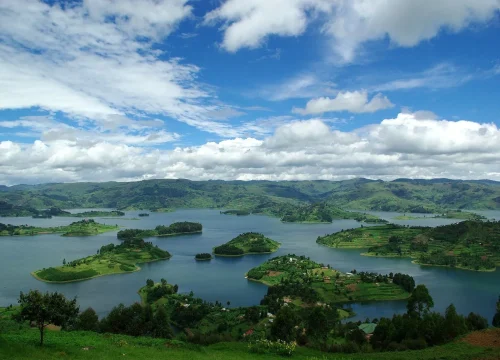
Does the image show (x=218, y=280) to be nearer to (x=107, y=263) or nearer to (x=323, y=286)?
(x=323, y=286)

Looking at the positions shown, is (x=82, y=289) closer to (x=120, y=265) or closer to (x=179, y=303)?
(x=120, y=265)

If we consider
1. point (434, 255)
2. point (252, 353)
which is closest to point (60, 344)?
point (252, 353)

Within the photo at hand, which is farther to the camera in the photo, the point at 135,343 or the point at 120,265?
the point at 120,265

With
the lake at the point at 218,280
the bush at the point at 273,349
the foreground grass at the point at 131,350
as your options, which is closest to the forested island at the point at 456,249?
the lake at the point at 218,280

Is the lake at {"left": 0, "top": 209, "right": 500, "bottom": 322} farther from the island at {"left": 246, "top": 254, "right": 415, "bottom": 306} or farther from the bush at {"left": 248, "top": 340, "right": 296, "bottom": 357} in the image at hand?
the bush at {"left": 248, "top": 340, "right": 296, "bottom": 357}

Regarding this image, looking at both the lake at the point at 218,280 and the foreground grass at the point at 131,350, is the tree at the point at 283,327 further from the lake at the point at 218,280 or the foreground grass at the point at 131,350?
the lake at the point at 218,280

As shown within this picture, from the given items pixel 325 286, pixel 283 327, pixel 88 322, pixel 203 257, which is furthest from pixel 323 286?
pixel 88 322

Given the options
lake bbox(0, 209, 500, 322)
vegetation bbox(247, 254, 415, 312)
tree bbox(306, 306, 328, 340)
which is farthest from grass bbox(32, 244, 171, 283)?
tree bbox(306, 306, 328, 340)
